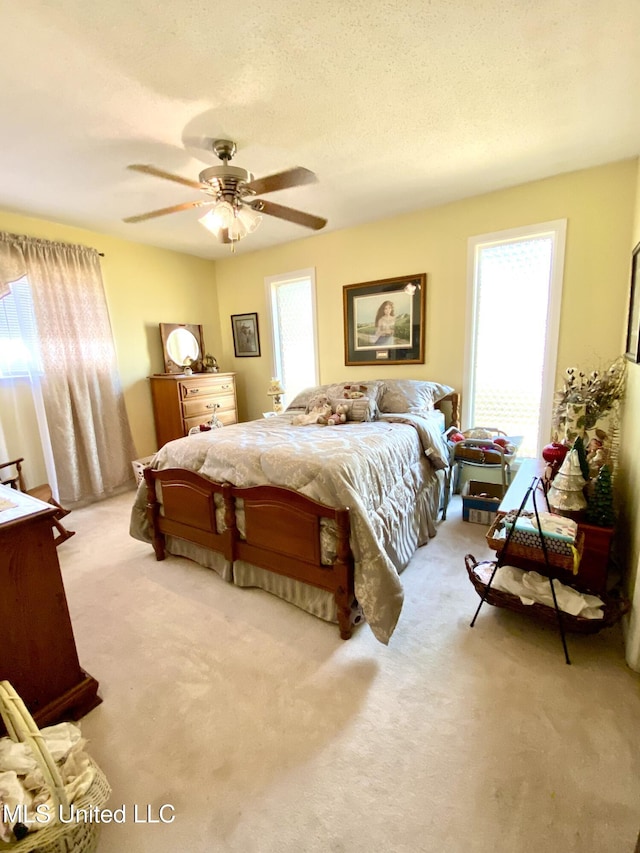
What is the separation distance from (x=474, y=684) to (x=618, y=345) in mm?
2619

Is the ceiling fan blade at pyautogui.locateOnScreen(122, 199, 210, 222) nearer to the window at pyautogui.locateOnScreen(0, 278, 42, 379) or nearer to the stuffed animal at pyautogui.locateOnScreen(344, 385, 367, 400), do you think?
the window at pyautogui.locateOnScreen(0, 278, 42, 379)

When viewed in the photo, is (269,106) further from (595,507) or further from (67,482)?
(67,482)

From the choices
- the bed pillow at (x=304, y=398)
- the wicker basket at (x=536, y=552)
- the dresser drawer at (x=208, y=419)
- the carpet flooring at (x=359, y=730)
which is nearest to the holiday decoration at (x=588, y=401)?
the wicker basket at (x=536, y=552)

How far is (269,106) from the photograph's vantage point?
1.88m

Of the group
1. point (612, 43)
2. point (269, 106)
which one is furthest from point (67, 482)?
point (612, 43)

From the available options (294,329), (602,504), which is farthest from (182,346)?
(602,504)

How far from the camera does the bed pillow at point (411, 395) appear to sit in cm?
321

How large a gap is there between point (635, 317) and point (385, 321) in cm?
206

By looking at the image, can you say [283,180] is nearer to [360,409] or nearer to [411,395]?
[360,409]

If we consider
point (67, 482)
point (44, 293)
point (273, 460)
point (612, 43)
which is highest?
point (612, 43)

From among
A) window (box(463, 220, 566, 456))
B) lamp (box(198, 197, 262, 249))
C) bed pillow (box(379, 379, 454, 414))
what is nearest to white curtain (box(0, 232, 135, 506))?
lamp (box(198, 197, 262, 249))

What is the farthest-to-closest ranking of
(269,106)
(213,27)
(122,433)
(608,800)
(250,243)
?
(250,243)
(122,433)
(269,106)
(213,27)
(608,800)

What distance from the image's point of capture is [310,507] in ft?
6.01

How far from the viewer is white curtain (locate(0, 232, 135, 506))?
323 centimetres
